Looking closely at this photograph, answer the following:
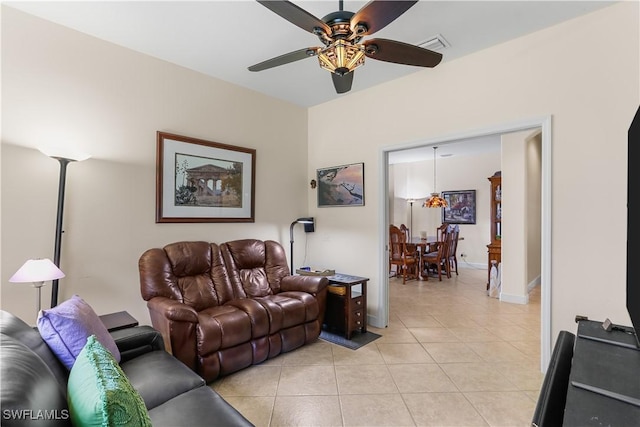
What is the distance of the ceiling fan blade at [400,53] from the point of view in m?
1.84

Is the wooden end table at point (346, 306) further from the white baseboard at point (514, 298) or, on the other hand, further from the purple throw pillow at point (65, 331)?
the white baseboard at point (514, 298)

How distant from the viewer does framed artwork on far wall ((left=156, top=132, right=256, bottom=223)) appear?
2999mm

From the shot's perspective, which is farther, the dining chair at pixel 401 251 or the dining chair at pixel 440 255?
the dining chair at pixel 440 255

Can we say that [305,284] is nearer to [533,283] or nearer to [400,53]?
[400,53]

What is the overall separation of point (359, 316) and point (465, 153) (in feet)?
18.6

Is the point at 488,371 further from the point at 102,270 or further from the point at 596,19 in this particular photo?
the point at 102,270

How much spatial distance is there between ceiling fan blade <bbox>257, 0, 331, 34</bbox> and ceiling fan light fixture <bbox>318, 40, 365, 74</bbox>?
10 cm

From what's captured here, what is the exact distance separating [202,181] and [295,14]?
217 cm

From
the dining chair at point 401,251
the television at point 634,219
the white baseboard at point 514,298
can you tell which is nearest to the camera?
the television at point 634,219

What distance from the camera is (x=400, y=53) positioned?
1969 millimetres

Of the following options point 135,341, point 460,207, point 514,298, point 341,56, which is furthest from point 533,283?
point 135,341

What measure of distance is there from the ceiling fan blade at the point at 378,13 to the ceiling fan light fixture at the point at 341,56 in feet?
0.45

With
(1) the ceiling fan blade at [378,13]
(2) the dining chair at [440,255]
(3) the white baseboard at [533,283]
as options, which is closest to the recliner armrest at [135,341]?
(1) the ceiling fan blade at [378,13]

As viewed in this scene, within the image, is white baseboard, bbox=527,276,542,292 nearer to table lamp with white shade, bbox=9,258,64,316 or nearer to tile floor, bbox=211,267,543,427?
tile floor, bbox=211,267,543,427
